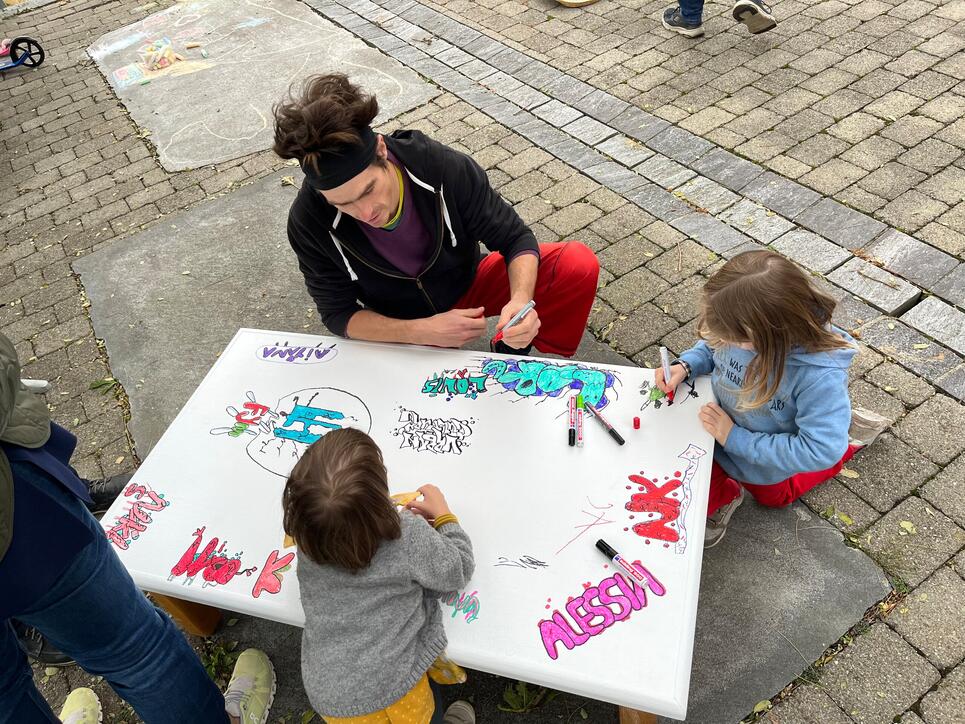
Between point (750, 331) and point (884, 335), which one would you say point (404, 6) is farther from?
point (750, 331)

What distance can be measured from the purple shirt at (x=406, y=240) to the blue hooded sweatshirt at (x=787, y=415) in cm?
96

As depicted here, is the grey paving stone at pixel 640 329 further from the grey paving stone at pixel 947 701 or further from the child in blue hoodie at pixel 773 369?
the grey paving stone at pixel 947 701

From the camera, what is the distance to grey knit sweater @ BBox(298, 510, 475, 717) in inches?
67.6

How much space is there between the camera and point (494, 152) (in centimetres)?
449

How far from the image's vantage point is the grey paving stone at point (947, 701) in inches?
79.9

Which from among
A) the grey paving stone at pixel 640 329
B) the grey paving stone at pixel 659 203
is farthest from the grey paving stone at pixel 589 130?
the grey paving stone at pixel 640 329

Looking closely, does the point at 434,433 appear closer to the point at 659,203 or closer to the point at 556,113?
the point at 659,203

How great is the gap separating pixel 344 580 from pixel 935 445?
211cm

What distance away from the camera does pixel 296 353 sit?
2.62 m

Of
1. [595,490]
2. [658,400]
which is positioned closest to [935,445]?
[658,400]

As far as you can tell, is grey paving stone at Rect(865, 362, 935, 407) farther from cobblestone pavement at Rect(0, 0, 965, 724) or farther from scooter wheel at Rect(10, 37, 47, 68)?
scooter wheel at Rect(10, 37, 47, 68)

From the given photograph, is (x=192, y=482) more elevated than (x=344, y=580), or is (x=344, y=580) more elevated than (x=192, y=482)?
(x=344, y=580)

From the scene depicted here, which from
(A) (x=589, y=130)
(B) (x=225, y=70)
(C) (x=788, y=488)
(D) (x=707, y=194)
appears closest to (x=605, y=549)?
(C) (x=788, y=488)

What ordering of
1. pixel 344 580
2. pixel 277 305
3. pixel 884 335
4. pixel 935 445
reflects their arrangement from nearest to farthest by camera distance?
pixel 344 580 < pixel 935 445 < pixel 884 335 < pixel 277 305
